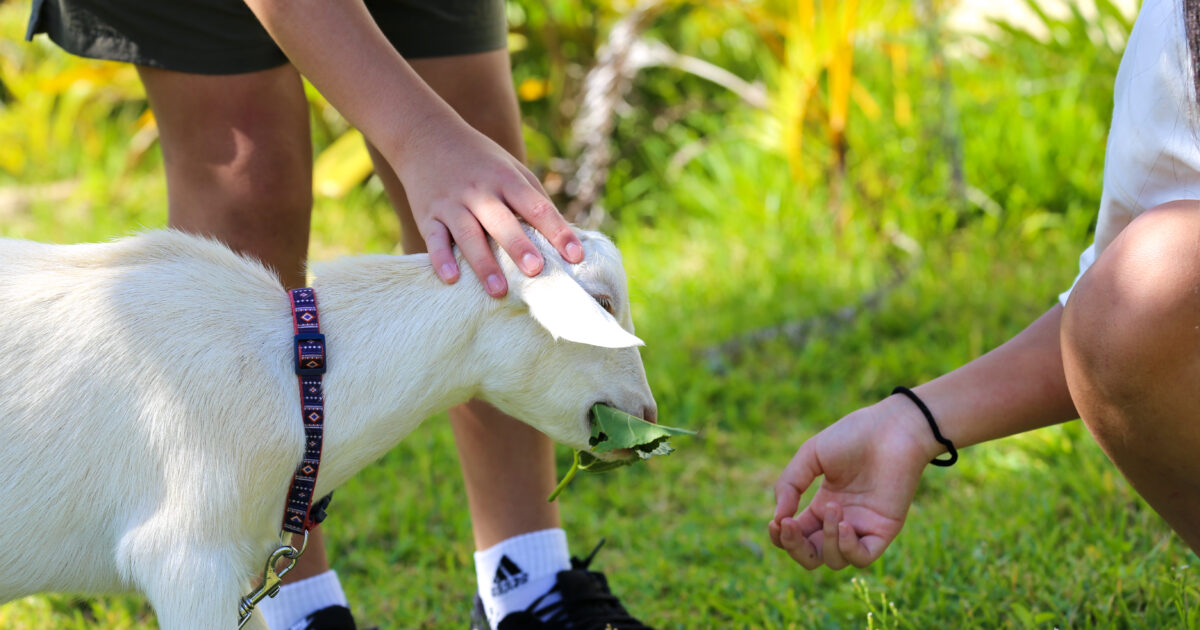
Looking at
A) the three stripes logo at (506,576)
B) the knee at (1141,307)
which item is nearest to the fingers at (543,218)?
the knee at (1141,307)

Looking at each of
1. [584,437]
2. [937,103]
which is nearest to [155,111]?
[584,437]

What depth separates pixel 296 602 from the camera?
7.33 ft

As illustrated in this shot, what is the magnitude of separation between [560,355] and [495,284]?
17 centimetres

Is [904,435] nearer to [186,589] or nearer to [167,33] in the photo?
[186,589]

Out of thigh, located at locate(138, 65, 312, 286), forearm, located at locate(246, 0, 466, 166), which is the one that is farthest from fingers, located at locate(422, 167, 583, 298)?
thigh, located at locate(138, 65, 312, 286)

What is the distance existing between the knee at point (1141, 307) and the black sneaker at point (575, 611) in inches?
43.5

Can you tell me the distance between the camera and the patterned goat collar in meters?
1.69

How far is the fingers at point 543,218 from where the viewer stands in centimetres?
172

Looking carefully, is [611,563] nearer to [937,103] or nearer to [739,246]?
[739,246]

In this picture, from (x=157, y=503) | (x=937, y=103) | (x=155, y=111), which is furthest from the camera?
(x=937, y=103)

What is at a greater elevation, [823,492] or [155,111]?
[155,111]

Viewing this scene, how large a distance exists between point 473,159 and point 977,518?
5.50ft

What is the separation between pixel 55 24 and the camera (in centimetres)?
215

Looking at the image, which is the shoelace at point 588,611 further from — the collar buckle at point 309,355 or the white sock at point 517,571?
the collar buckle at point 309,355
